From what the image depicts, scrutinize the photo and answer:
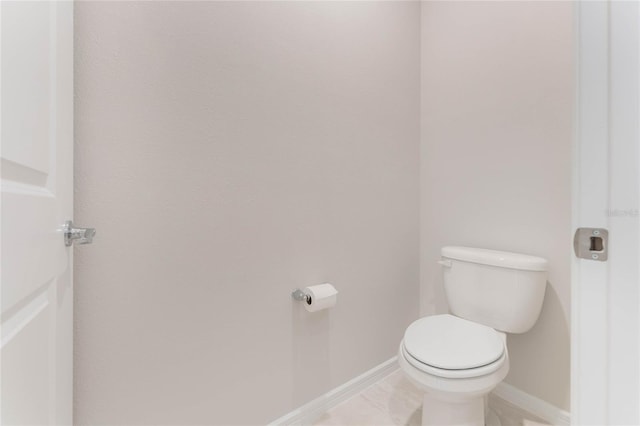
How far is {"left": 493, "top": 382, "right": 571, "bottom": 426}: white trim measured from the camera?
135 centimetres

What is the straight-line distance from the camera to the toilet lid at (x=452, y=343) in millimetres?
1060

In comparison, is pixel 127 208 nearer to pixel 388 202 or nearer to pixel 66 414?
pixel 66 414

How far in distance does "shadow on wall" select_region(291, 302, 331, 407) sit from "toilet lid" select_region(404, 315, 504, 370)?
1.31 feet

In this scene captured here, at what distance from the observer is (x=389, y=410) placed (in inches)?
56.7

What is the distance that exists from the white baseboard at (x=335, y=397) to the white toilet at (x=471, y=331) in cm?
39

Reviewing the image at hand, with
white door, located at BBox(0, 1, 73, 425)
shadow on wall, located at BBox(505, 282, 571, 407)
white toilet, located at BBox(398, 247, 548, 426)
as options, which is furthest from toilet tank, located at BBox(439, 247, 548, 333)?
white door, located at BBox(0, 1, 73, 425)

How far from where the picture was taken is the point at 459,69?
170 centimetres

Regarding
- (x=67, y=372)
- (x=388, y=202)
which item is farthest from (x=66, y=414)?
(x=388, y=202)

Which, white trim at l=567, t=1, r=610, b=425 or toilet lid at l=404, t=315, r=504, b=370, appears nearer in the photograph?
white trim at l=567, t=1, r=610, b=425

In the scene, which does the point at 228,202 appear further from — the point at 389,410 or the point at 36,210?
the point at 389,410

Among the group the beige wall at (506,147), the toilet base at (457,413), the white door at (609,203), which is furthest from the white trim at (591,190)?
the beige wall at (506,147)

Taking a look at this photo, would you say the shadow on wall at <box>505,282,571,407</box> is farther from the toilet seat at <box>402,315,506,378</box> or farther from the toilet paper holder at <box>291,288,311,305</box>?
the toilet paper holder at <box>291,288,311,305</box>

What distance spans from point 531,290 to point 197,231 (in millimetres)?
1420

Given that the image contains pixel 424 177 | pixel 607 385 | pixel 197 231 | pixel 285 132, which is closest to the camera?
pixel 607 385
